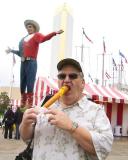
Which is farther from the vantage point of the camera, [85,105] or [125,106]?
[125,106]

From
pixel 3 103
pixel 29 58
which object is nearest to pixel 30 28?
pixel 29 58

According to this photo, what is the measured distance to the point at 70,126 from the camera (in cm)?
257

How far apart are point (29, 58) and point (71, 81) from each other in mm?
4921

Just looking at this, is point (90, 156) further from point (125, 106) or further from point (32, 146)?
point (125, 106)

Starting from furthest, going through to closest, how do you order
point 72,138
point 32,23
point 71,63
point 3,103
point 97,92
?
1. point 3,103
2. point 97,92
3. point 32,23
4. point 71,63
5. point 72,138

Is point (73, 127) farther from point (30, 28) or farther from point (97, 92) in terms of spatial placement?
point (97, 92)

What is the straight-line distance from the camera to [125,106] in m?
21.8

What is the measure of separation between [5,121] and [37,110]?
16.7 m

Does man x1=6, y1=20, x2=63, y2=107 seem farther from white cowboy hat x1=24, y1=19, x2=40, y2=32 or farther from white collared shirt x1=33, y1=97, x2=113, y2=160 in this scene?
white collared shirt x1=33, y1=97, x2=113, y2=160

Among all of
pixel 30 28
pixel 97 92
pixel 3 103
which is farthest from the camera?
pixel 3 103


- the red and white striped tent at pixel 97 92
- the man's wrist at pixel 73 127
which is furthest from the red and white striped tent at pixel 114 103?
the man's wrist at pixel 73 127

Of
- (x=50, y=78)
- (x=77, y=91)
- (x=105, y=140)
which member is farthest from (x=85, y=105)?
(x=50, y=78)

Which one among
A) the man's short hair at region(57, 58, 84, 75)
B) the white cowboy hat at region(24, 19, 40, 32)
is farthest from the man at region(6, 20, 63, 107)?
the man's short hair at region(57, 58, 84, 75)

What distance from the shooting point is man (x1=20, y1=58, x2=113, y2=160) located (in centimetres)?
259
